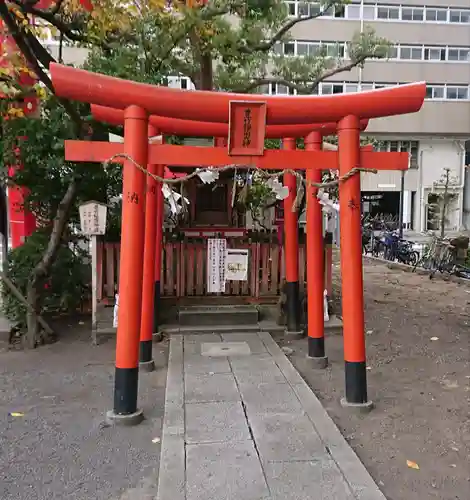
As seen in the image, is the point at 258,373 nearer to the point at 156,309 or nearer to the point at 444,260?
the point at 156,309

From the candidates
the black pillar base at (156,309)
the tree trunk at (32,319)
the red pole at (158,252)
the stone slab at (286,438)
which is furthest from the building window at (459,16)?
the stone slab at (286,438)

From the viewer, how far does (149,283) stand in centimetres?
641

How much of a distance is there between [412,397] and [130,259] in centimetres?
363

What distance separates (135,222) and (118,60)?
5.04m

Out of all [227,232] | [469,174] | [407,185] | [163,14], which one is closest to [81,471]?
[227,232]

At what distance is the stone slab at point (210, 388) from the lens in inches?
210

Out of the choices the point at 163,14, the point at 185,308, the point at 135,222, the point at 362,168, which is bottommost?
the point at 185,308

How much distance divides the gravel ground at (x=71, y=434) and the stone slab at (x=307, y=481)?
935 millimetres

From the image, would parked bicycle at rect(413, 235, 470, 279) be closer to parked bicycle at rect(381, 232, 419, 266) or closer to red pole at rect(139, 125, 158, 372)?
parked bicycle at rect(381, 232, 419, 266)

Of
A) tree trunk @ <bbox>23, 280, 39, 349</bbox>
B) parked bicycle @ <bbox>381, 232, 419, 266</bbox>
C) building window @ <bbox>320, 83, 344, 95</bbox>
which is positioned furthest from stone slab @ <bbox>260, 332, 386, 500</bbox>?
building window @ <bbox>320, 83, 344, 95</bbox>

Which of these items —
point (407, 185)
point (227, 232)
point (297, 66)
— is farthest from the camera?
point (407, 185)

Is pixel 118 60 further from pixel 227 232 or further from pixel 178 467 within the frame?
pixel 178 467

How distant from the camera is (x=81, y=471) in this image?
3.96m

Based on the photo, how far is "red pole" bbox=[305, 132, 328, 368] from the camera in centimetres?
638
